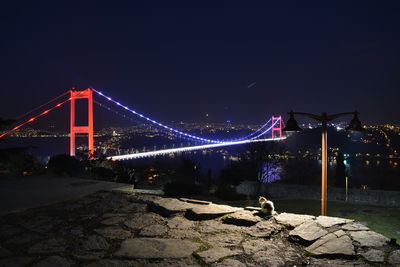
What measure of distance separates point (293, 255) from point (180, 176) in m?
9.87

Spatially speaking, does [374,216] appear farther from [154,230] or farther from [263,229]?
[154,230]

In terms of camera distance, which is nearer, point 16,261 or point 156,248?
point 16,261

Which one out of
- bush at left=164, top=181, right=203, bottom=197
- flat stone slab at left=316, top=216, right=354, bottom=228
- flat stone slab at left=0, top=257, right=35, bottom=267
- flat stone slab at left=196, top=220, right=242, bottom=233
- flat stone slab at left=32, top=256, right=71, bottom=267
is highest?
flat stone slab at left=316, top=216, right=354, bottom=228

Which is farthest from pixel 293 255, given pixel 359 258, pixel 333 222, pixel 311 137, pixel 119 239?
pixel 311 137

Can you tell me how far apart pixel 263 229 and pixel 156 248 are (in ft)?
2.54

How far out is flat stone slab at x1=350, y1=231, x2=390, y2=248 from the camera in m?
1.76

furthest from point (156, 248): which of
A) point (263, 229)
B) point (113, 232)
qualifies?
point (263, 229)

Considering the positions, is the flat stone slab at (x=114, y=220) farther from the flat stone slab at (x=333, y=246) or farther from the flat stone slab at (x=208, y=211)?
the flat stone slab at (x=333, y=246)

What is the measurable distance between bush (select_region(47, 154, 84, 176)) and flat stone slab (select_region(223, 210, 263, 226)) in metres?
4.33

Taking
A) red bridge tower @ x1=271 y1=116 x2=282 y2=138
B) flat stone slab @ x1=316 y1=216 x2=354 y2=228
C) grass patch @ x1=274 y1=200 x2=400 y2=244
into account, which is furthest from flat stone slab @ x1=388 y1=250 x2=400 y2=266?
red bridge tower @ x1=271 y1=116 x2=282 y2=138

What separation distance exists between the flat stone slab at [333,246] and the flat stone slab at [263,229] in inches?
12.0

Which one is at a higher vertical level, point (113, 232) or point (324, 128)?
point (324, 128)

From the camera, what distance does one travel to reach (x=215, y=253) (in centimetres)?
172

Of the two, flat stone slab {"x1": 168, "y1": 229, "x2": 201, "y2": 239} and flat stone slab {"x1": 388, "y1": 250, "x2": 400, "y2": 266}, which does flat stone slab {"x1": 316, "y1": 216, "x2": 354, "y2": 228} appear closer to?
flat stone slab {"x1": 388, "y1": 250, "x2": 400, "y2": 266}
